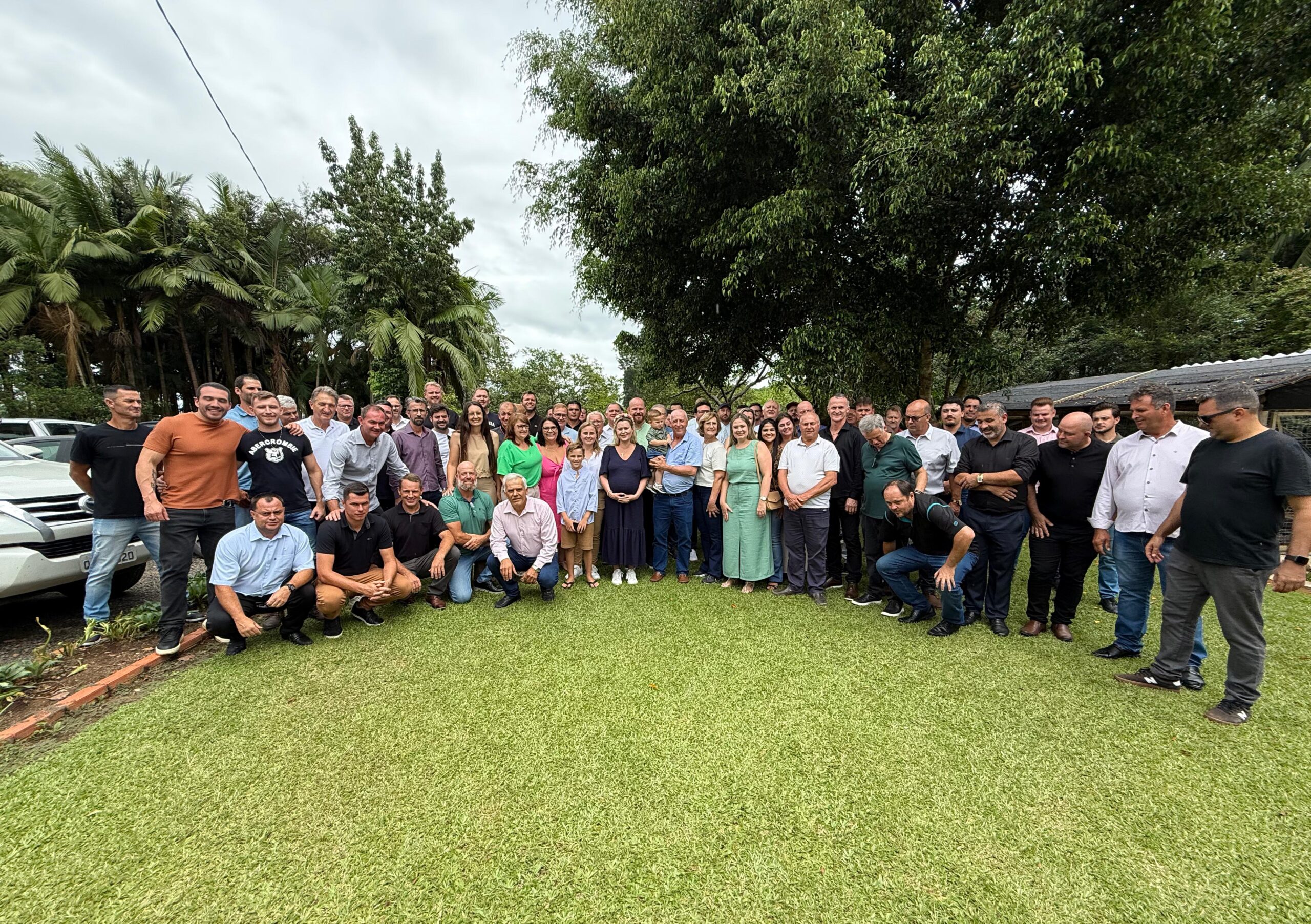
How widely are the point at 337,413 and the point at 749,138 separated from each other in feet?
20.9

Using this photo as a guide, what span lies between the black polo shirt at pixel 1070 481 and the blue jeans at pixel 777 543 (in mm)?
2032

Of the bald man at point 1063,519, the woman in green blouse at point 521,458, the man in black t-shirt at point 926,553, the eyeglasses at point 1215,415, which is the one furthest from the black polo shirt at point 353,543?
the eyeglasses at point 1215,415

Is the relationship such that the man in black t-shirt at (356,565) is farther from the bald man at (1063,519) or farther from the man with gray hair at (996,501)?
the bald man at (1063,519)

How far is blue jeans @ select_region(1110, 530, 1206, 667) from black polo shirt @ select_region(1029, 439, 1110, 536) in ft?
0.72

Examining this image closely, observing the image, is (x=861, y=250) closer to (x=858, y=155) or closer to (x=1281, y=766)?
(x=858, y=155)

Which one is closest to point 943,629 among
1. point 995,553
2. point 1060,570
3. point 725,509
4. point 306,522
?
point 995,553

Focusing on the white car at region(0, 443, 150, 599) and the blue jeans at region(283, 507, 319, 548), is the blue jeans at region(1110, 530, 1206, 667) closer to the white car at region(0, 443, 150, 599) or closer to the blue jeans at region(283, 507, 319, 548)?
the blue jeans at region(283, 507, 319, 548)

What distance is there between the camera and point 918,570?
13.3 feet

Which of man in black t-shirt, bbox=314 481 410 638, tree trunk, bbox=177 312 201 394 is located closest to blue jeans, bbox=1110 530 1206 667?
man in black t-shirt, bbox=314 481 410 638

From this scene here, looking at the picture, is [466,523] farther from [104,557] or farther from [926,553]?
[926,553]

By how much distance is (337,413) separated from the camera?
201 inches

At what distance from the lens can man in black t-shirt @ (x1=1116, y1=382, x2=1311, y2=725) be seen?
2500mm

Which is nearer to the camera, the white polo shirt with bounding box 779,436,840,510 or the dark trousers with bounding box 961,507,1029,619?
the dark trousers with bounding box 961,507,1029,619

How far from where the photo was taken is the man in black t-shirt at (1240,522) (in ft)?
8.20
